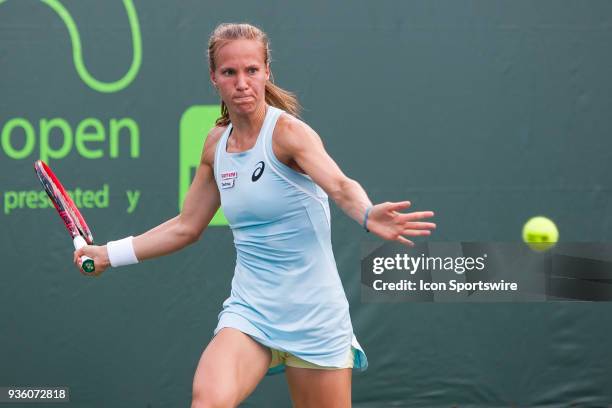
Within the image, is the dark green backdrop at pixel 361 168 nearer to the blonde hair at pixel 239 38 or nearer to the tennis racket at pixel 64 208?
the tennis racket at pixel 64 208

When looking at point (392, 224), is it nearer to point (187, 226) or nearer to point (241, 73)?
point (241, 73)

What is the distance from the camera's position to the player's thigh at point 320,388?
309 cm

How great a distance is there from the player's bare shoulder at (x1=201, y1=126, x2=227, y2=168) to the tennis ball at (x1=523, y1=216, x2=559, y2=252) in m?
2.24

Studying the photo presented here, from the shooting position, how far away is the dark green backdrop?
501cm

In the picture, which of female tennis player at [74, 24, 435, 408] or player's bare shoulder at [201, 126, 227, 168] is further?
player's bare shoulder at [201, 126, 227, 168]

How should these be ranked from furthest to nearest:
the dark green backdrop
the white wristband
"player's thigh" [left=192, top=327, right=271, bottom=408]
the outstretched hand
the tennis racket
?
the dark green backdrop
the tennis racket
the white wristband
"player's thigh" [left=192, top=327, right=271, bottom=408]
the outstretched hand

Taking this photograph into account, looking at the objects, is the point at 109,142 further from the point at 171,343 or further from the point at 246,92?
the point at 246,92

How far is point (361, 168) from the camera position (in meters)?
5.02

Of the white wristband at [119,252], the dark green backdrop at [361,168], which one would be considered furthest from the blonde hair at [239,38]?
the dark green backdrop at [361,168]

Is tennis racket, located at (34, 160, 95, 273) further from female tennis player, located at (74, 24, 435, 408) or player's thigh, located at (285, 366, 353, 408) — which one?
player's thigh, located at (285, 366, 353, 408)

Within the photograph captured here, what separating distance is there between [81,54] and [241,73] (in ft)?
7.26

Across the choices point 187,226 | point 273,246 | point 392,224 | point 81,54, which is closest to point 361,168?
point 81,54

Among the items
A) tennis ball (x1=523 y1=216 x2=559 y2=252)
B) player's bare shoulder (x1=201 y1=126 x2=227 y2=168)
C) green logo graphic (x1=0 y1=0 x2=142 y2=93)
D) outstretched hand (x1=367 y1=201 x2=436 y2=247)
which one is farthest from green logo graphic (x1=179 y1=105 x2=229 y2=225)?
outstretched hand (x1=367 y1=201 x2=436 y2=247)

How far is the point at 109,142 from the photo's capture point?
5016 millimetres
